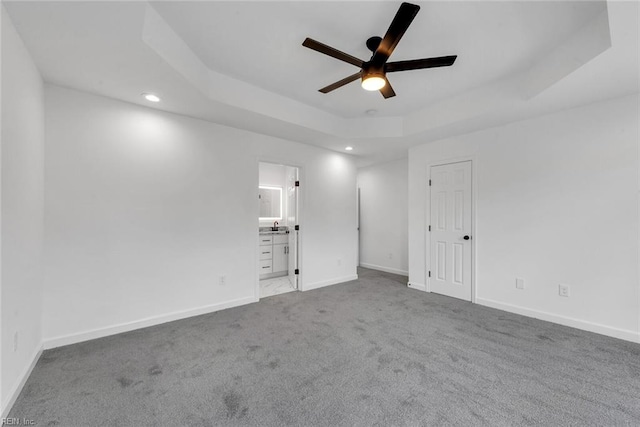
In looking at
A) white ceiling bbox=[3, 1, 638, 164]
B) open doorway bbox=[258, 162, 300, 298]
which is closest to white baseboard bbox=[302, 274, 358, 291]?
open doorway bbox=[258, 162, 300, 298]

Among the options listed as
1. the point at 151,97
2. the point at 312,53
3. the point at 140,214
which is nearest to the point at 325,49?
the point at 312,53

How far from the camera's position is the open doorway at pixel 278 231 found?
14.1ft

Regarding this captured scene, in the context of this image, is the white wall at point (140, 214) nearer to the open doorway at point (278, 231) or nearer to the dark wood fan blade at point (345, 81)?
the open doorway at point (278, 231)

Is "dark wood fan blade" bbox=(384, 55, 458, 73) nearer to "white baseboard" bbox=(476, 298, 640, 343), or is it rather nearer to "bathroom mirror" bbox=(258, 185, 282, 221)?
"white baseboard" bbox=(476, 298, 640, 343)

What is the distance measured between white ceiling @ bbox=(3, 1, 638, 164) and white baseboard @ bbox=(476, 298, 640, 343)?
7.56 ft

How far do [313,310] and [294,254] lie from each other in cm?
133

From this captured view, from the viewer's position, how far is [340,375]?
1.96 metres

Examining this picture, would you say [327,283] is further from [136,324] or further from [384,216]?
[136,324]

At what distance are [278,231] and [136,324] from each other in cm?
281

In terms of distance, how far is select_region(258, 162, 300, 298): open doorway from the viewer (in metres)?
4.30

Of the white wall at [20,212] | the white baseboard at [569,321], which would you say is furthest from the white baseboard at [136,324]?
the white baseboard at [569,321]

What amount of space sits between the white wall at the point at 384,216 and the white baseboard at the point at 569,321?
198cm

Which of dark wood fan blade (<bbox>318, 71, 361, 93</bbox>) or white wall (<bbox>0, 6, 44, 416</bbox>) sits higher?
dark wood fan blade (<bbox>318, 71, 361, 93</bbox>)

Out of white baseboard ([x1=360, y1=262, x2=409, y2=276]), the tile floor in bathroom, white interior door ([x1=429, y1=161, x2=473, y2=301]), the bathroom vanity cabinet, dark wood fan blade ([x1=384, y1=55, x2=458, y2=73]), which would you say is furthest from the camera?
white baseboard ([x1=360, y1=262, x2=409, y2=276])
